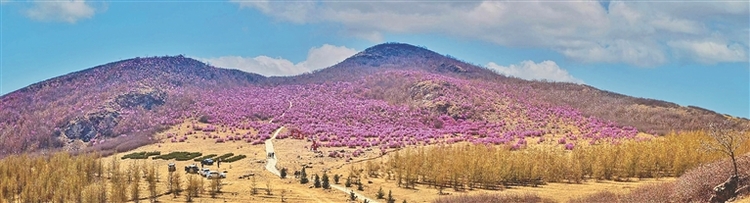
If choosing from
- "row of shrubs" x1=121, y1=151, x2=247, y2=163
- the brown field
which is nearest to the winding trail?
the brown field

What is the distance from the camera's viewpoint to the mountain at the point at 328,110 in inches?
3506

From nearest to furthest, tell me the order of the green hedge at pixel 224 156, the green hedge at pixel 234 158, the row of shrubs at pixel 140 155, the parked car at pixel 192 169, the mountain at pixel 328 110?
1. the parked car at pixel 192 169
2. the green hedge at pixel 234 158
3. the green hedge at pixel 224 156
4. the row of shrubs at pixel 140 155
5. the mountain at pixel 328 110

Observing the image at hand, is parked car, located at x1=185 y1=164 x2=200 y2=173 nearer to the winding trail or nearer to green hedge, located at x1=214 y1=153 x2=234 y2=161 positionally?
the winding trail

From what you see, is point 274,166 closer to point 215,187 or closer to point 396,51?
point 215,187

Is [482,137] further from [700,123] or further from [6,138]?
[6,138]

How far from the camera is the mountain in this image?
8906cm

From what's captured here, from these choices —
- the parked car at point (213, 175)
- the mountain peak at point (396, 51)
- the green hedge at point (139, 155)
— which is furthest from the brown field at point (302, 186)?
the mountain peak at point (396, 51)

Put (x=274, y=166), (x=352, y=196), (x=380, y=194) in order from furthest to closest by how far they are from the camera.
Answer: (x=274, y=166)
(x=380, y=194)
(x=352, y=196)

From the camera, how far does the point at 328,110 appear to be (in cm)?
10938

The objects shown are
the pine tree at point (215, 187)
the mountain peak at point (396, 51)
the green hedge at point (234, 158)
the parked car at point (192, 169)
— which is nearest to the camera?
the pine tree at point (215, 187)

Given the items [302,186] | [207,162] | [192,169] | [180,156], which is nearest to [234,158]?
[207,162]

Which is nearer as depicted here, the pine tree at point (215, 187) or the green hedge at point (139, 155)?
the pine tree at point (215, 187)

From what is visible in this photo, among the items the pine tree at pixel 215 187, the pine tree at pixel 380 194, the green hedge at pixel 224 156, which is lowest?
the pine tree at pixel 380 194

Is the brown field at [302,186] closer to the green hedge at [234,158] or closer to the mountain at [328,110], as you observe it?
the green hedge at [234,158]
